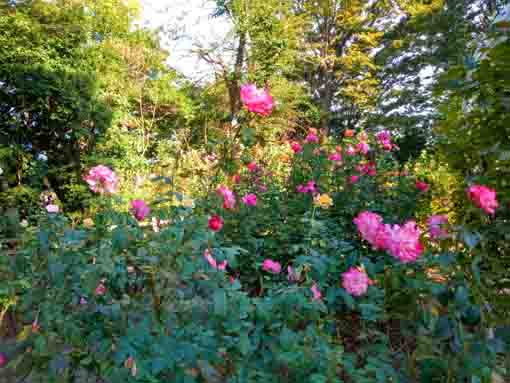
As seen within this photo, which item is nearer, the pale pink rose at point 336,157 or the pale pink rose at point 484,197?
the pale pink rose at point 484,197

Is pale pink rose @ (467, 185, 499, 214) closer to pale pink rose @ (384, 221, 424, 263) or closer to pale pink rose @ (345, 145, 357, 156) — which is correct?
pale pink rose @ (384, 221, 424, 263)

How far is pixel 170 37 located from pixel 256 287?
697cm

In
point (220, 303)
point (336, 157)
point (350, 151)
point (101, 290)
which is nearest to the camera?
point (220, 303)

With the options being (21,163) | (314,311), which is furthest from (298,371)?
(21,163)

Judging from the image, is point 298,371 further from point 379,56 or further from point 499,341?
point 379,56

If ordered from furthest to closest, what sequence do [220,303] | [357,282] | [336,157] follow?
[336,157] < [357,282] < [220,303]

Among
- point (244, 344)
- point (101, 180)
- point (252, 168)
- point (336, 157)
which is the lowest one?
point (244, 344)

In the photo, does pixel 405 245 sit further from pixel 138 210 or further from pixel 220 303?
pixel 138 210

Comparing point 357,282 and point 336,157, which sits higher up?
point 336,157

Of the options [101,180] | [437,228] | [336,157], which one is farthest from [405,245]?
[336,157]

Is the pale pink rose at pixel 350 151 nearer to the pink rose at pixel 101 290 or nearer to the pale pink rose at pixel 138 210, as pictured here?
the pale pink rose at pixel 138 210

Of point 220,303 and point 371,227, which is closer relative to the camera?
point 220,303

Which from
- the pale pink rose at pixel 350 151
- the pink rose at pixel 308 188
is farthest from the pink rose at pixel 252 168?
the pale pink rose at pixel 350 151

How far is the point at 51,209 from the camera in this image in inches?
57.4
